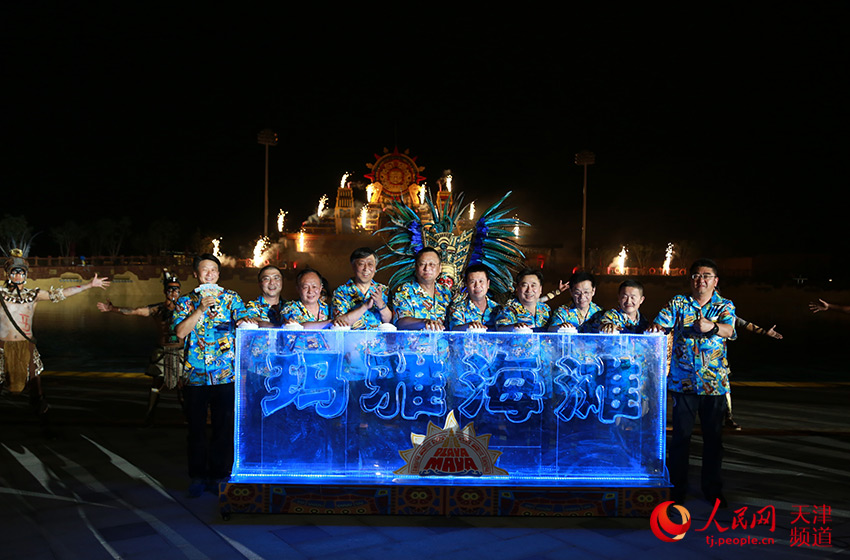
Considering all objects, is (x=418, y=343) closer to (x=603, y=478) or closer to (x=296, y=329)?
(x=296, y=329)

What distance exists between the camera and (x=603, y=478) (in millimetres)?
4359

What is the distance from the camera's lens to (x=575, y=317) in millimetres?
5141

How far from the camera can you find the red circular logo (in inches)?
162

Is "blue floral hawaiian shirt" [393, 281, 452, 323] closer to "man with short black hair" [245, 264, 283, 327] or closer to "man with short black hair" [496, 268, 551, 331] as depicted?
"man with short black hair" [496, 268, 551, 331]

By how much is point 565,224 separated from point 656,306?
29493 mm

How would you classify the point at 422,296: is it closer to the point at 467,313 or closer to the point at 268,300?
the point at 467,313

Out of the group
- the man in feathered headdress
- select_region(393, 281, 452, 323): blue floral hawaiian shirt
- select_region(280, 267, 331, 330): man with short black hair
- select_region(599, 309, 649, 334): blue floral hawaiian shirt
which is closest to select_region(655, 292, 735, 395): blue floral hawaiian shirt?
select_region(599, 309, 649, 334): blue floral hawaiian shirt

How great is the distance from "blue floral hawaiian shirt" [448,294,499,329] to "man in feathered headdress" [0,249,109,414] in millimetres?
3974

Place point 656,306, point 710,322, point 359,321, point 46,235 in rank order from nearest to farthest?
point 710,322, point 359,321, point 656,306, point 46,235

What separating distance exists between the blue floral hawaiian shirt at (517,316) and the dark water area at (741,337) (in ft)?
31.3

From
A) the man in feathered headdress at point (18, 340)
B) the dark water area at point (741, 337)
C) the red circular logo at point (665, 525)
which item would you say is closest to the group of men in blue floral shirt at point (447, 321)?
the red circular logo at point (665, 525)

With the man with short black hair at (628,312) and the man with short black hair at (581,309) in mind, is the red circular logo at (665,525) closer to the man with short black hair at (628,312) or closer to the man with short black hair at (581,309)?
the man with short black hair at (628,312)

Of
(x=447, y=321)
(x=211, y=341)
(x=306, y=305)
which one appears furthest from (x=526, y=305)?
(x=211, y=341)

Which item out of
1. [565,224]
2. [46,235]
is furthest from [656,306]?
[46,235]
